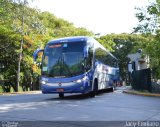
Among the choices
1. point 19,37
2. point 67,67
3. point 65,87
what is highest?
point 19,37

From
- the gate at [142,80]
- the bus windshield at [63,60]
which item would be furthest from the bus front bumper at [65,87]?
the gate at [142,80]

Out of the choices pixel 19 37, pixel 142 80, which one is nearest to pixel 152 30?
pixel 142 80

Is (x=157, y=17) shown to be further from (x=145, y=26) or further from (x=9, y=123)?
(x=9, y=123)

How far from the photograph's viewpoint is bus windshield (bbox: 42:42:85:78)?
19.1m

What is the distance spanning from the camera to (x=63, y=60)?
19.2 m

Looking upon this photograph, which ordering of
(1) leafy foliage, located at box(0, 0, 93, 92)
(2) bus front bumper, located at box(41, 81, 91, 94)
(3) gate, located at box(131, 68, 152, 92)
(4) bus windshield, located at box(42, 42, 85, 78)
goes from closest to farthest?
(2) bus front bumper, located at box(41, 81, 91, 94) < (4) bus windshield, located at box(42, 42, 85, 78) < (3) gate, located at box(131, 68, 152, 92) < (1) leafy foliage, located at box(0, 0, 93, 92)

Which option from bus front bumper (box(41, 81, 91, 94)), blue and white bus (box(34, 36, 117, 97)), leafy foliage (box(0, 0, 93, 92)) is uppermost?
leafy foliage (box(0, 0, 93, 92))

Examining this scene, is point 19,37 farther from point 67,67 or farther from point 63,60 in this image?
point 67,67

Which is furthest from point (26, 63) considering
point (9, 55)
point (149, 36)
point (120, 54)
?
point (120, 54)

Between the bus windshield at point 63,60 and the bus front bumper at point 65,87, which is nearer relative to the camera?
the bus front bumper at point 65,87

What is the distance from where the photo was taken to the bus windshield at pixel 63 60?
19.1 meters

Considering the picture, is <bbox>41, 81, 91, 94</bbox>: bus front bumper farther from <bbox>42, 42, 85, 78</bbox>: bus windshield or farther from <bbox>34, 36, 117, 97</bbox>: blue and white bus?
<bbox>42, 42, 85, 78</bbox>: bus windshield

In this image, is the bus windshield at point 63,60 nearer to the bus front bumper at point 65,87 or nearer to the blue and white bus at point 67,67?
the blue and white bus at point 67,67

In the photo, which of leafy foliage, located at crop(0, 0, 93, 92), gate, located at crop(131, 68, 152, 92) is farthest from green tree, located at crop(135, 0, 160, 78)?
leafy foliage, located at crop(0, 0, 93, 92)
